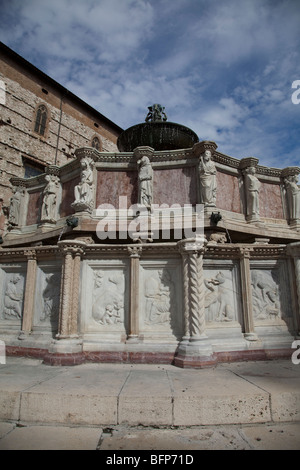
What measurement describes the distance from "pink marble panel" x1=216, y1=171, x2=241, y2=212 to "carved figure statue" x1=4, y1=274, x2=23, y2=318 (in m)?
4.90

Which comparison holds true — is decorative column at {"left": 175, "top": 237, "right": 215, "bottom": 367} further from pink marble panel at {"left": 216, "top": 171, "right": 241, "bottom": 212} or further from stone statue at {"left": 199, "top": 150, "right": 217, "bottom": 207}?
pink marble panel at {"left": 216, "top": 171, "right": 241, "bottom": 212}

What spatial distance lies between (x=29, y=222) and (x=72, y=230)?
2943 mm

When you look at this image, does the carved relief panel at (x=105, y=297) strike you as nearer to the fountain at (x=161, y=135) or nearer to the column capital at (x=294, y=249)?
the column capital at (x=294, y=249)

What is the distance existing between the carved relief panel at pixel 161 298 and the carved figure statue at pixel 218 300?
1.81 feet

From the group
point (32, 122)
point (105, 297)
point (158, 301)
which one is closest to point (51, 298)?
point (105, 297)

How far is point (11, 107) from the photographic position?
22.1 metres

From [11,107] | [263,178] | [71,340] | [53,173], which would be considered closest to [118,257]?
[71,340]

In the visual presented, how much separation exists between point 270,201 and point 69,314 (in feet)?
20.5

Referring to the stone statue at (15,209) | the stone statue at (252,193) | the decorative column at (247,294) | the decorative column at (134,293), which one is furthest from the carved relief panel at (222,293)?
the stone statue at (15,209)

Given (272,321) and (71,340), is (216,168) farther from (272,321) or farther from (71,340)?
(71,340)

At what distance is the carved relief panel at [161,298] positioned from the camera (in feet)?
16.9

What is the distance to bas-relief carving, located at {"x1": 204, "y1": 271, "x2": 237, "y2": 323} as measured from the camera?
5.33 meters

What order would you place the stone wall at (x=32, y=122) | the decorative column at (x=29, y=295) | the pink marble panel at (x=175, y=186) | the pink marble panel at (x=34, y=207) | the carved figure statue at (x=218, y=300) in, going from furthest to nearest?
1. the stone wall at (x=32, y=122)
2. the pink marble panel at (x=34, y=207)
3. the pink marble panel at (x=175, y=186)
4. the decorative column at (x=29, y=295)
5. the carved figure statue at (x=218, y=300)

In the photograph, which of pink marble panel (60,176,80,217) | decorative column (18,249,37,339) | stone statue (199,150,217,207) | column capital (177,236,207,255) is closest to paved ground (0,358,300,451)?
column capital (177,236,207,255)
